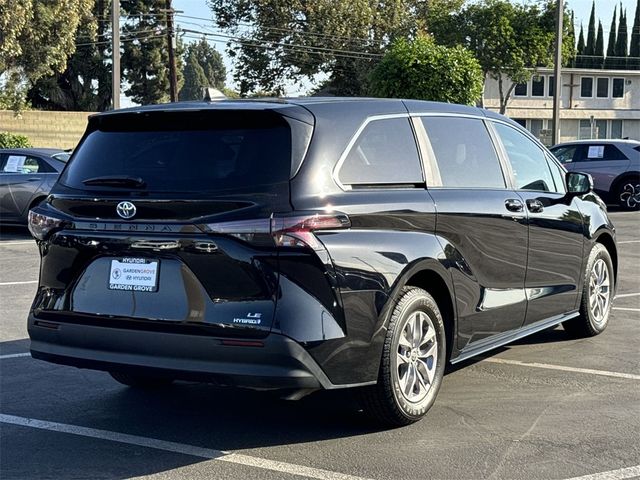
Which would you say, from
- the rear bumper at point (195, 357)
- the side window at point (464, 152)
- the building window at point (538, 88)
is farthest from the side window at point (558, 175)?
the building window at point (538, 88)

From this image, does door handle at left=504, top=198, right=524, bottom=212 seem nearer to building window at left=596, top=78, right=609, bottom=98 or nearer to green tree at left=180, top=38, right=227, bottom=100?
building window at left=596, top=78, right=609, bottom=98

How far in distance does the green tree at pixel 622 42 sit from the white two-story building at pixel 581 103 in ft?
39.9

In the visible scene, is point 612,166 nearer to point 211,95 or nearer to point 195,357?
point 211,95

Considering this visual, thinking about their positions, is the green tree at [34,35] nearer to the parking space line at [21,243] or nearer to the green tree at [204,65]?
the parking space line at [21,243]

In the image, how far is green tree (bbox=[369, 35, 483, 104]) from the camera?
Answer: 28047 mm

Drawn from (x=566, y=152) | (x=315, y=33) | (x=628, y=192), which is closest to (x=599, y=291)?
A: (x=628, y=192)

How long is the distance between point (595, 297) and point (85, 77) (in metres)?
44.2

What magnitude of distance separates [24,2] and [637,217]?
67.2ft

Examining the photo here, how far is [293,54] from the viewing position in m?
46.9

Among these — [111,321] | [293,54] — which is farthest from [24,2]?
[111,321]

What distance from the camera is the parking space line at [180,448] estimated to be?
4.35 m

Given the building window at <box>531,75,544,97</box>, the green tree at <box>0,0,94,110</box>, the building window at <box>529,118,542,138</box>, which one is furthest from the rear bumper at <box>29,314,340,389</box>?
the building window at <box>529,118,542,138</box>

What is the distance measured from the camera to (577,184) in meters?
7.11

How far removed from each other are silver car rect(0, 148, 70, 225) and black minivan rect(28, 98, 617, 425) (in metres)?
10.9
